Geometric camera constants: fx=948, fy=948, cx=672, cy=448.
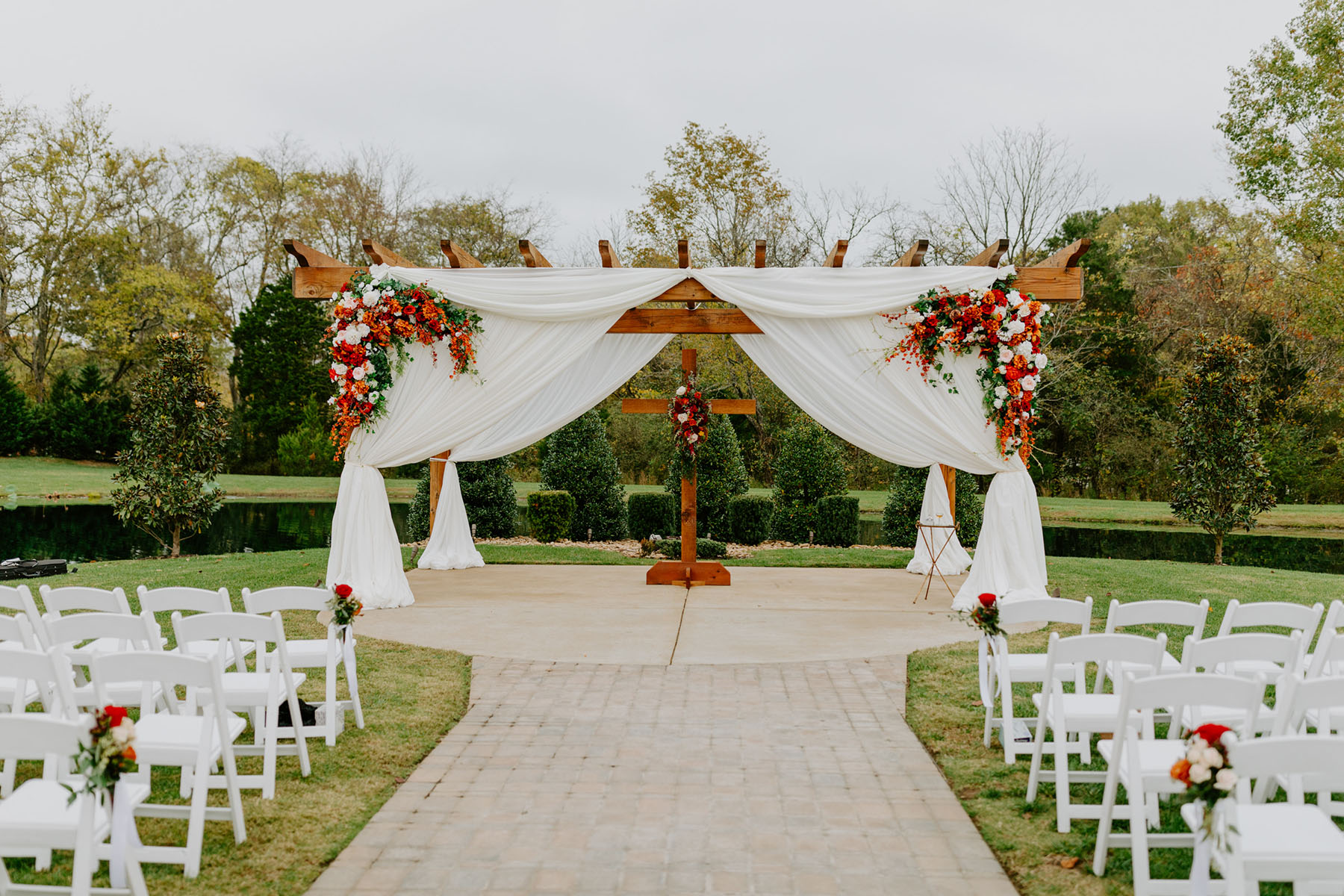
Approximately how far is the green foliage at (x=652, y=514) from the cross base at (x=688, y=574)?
4408 millimetres

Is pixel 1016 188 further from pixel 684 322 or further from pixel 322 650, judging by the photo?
pixel 322 650

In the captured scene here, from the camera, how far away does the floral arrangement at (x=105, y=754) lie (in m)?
2.65

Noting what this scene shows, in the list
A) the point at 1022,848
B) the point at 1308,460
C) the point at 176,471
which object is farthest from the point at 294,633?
the point at 1308,460

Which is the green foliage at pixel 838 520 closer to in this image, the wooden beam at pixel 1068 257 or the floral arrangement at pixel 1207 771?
the wooden beam at pixel 1068 257

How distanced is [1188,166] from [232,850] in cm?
2818

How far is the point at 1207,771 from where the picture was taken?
8.16 feet

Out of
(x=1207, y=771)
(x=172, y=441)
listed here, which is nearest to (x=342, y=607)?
(x=1207, y=771)

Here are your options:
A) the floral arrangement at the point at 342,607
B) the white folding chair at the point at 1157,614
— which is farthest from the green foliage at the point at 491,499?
the white folding chair at the point at 1157,614

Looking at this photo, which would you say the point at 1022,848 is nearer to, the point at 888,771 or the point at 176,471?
the point at 888,771

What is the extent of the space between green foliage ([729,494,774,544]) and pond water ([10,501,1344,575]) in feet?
8.43

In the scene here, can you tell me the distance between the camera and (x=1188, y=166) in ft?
83.0

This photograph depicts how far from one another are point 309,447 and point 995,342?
22927 mm

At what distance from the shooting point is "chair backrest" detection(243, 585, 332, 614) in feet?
15.2

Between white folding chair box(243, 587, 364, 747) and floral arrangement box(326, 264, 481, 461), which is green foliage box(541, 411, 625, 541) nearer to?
floral arrangement box(326, 264, 481, 461)
